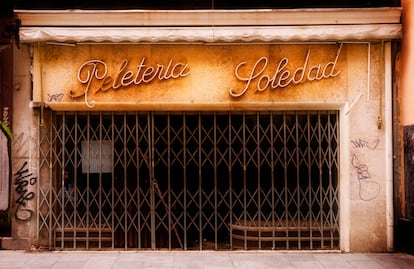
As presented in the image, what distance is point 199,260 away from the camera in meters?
8.95

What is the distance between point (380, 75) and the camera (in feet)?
31.9

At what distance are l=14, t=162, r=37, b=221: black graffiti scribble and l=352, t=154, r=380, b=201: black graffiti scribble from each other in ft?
20.3

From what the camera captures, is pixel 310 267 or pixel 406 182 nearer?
pixel 310 267

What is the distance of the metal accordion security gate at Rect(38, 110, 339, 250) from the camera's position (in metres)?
9.74

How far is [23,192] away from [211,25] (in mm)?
4812

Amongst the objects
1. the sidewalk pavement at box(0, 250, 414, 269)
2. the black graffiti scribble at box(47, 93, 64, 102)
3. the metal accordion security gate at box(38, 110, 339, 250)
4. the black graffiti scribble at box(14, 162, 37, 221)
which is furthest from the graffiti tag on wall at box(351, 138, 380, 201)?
the black graffiti scribble at box(14, 162, 37, 221)

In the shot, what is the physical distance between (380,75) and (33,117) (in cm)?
676

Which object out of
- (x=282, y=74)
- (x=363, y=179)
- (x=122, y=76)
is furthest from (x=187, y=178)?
(x=363, y=179)

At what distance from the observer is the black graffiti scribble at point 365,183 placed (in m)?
9.62

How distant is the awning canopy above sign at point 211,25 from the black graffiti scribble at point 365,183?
237 centimetres

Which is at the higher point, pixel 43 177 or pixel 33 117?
pixel 33 117

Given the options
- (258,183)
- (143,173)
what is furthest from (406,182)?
(143,173)

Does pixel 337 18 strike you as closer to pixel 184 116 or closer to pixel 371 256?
pixel 184 116

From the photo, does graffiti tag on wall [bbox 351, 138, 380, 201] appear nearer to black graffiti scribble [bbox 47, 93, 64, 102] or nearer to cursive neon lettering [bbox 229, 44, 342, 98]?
cursive neon lettering [bbox 229, 44, 342, 98]
